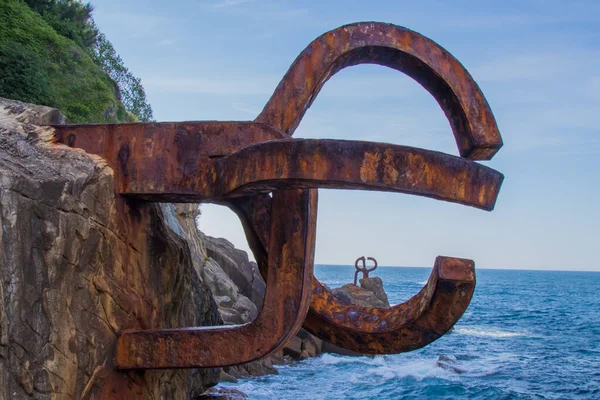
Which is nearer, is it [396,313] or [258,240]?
[258,240]

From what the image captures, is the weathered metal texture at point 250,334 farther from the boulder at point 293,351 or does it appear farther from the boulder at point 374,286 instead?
the boulder at point 374,286

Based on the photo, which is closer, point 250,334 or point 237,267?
point 250,334

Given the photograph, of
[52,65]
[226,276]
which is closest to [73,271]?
[52,65]

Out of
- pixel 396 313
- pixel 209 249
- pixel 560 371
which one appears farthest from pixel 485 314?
pixel 396 313

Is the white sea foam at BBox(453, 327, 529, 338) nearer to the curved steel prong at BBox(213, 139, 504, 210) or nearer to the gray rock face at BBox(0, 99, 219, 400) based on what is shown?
the gray rock face at BBox(0, 99, 219, 400)

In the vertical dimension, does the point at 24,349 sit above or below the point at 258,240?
below

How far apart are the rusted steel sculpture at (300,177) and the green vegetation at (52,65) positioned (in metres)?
9.45

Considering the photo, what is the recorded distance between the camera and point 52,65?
50.0 ft

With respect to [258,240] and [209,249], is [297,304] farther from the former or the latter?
[209,249]

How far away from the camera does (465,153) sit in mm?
4875

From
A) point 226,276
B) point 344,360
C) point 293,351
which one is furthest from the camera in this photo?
point 344,360

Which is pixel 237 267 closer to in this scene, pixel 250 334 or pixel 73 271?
pixel 250 334

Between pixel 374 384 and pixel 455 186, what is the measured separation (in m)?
13.1

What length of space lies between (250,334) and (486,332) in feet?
91.5
